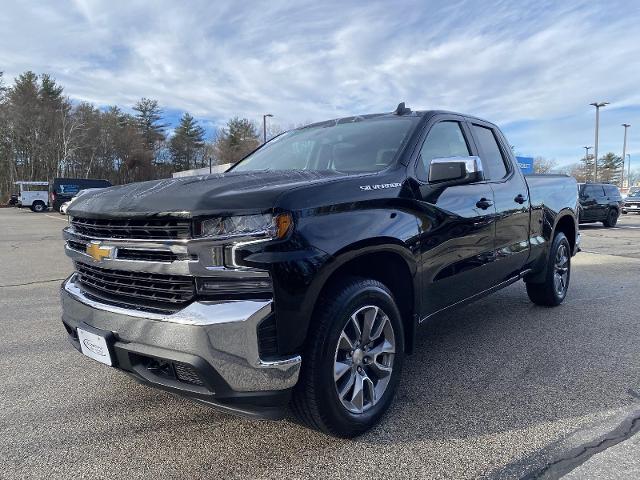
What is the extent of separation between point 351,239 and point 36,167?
61.7 metres

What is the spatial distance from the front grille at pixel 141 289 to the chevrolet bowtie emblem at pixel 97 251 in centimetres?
7

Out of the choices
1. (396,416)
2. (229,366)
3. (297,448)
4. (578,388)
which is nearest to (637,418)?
(578,388)

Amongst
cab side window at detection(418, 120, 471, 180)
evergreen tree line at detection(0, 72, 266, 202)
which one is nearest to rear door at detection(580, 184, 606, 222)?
cab side window at detection(418, 120, 471, 180)

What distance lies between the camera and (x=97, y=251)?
254cm

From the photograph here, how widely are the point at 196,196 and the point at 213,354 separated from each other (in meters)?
0.73

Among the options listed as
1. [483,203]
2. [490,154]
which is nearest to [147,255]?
[483,203]

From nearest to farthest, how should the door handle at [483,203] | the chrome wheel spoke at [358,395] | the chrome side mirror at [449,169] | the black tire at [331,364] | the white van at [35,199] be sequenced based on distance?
the black tire at [331,364], the chrome wheel spoke at [358,395], the chrome side mirror at [449,169], the door handle at [483,203], the white van at [35,199]

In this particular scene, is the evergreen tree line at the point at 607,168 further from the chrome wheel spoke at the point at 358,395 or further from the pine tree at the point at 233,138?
the chrome wheel spoke at the point at 358,395

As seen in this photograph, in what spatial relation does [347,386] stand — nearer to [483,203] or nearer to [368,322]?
[368,322]

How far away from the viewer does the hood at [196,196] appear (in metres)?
2.18

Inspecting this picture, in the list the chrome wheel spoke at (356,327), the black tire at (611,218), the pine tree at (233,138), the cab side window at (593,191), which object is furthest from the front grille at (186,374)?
the pine tree at (233,138)

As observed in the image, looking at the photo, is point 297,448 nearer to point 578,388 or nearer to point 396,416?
point 396,416

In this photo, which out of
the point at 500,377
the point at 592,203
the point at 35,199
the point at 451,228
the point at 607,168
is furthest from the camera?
the point at 607,168

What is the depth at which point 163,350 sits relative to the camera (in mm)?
2193
